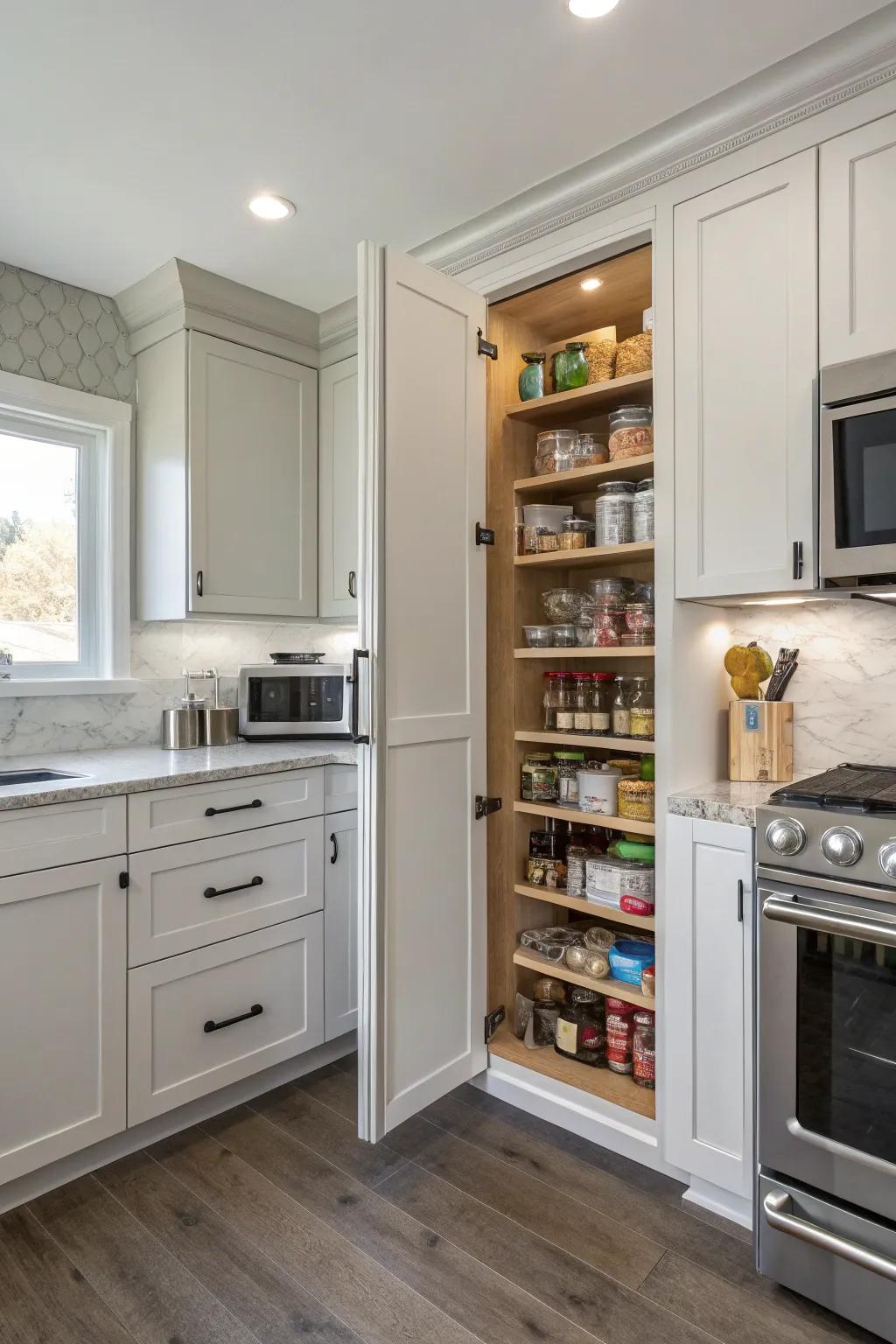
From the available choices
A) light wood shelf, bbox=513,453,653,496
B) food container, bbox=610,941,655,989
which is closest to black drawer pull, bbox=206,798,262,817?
food container, bbox=610,941,655,989

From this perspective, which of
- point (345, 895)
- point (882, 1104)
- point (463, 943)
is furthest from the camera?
point (345, 895)

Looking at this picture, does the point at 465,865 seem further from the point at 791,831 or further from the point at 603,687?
the point at 791,831

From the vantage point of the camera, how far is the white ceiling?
62.0 inches

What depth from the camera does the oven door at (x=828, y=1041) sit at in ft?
4.84

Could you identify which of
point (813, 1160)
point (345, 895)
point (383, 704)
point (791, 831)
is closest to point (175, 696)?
point (345, 895)

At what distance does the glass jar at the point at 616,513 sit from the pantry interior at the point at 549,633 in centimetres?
4

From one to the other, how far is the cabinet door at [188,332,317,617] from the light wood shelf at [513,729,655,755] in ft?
3.73

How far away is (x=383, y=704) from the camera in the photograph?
194 cm

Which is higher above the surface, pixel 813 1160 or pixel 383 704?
pixel 383 704

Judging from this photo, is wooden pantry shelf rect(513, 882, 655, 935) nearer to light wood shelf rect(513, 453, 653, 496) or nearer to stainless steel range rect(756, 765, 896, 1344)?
stainless steel range rect(756, 765, 896, 1344)

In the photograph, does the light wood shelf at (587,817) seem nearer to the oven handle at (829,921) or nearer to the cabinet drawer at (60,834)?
the oven handle at (829,921)

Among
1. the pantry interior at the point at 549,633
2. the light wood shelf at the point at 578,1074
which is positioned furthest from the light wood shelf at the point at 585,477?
the light wood shelf at the point at 578,1074

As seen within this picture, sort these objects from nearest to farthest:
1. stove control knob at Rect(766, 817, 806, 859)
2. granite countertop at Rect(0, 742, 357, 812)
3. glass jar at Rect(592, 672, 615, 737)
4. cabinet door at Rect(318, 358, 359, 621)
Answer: stove control knob at Rect(766, 817, 806, 859) < granite countertop at Rect(0, 742, 357, 812) < glass jar at Rect(592, 672, 615, 737) < cabinet door at Rect(318, 358, 359, 621)

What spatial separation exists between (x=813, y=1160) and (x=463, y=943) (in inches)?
38.1
